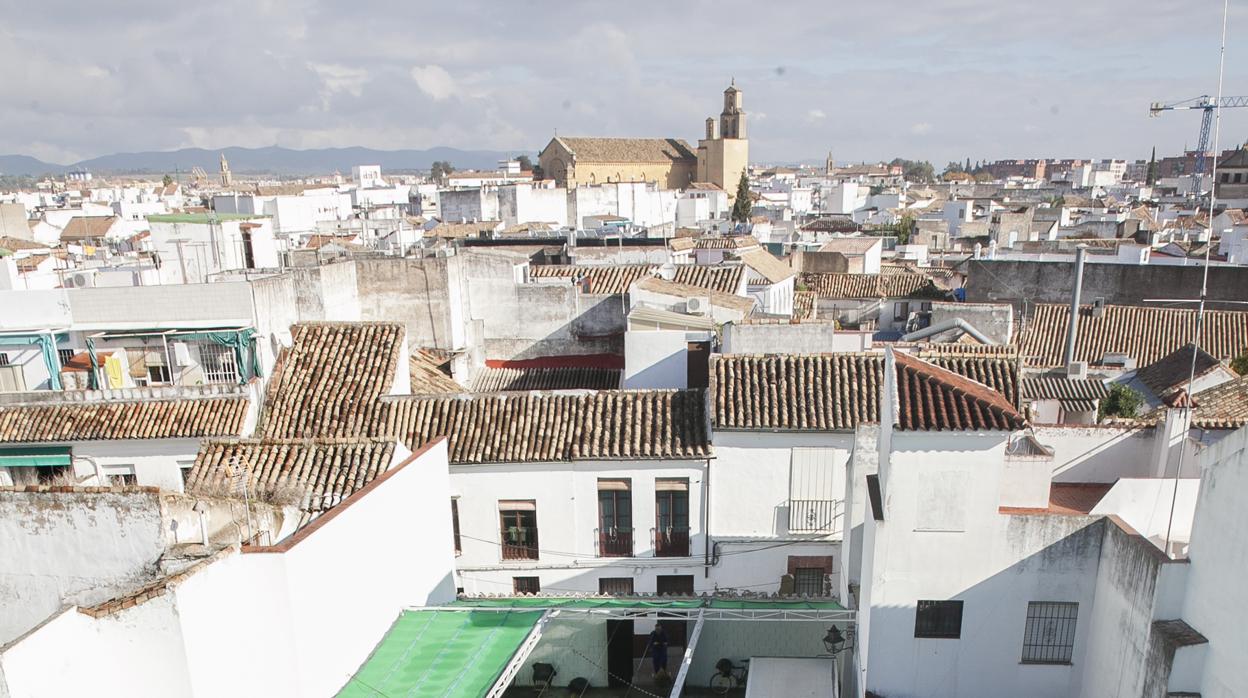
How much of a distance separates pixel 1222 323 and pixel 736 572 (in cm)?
2251

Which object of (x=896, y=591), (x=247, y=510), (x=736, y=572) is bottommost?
(x=736, y=572)

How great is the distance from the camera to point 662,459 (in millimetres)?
15742

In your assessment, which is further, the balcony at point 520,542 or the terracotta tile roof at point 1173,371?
the terracotta tile roof at point 1173,371

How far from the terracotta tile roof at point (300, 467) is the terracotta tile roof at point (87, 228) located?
58446 mm

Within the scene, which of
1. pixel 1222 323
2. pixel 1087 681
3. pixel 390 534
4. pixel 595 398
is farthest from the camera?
pixel 1222 323

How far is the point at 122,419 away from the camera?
1658 cm

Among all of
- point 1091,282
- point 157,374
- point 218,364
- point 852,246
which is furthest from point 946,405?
point 852,246

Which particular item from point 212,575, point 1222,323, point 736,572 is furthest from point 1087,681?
point 1222,323

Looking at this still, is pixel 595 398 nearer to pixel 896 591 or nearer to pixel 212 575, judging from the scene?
pixel 896 591

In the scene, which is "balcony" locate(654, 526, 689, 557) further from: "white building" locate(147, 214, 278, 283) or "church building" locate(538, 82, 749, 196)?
"church building" locate(538, 82, 749, 196)

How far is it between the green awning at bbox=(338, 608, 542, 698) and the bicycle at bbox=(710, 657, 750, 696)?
13.5ft

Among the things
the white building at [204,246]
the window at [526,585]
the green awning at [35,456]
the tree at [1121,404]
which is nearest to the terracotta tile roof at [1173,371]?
the tree at [1121,404]

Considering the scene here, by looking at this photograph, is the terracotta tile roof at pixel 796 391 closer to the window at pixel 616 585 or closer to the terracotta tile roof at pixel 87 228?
the window at pixel 616 585

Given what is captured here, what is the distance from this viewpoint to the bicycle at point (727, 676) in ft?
46.7
